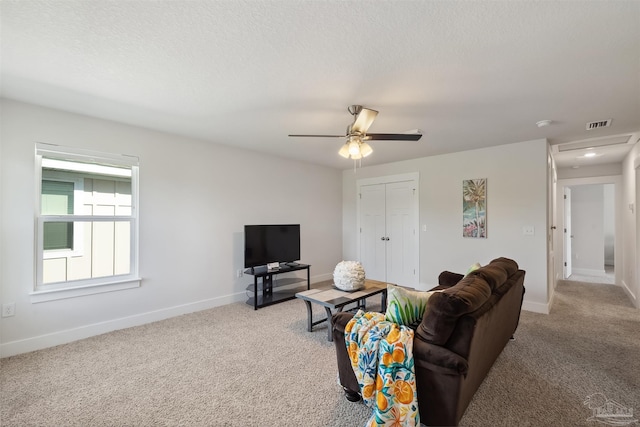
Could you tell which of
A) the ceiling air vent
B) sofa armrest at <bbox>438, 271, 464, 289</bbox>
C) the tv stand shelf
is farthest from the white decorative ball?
the ceiling air vent

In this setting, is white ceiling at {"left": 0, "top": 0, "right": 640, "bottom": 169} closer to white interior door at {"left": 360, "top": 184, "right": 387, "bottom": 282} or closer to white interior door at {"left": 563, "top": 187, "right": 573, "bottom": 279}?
white interior door at {"left": 360, "top": 184, "right": 387, "bottom": 282}

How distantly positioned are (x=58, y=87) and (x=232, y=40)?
5.82 feet

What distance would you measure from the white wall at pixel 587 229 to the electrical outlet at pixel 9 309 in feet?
31.4

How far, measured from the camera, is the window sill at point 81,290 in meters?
2.77

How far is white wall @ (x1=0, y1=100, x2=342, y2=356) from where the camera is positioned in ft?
8.73

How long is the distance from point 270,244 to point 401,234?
2467mm

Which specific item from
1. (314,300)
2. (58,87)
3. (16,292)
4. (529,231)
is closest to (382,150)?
(529,231)

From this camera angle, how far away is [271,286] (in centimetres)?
432

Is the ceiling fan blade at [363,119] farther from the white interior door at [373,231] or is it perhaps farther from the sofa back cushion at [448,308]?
the white interior door at [373,231]

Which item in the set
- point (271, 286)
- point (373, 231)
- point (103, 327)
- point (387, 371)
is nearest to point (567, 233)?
point (373, 231)

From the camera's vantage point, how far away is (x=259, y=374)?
2.32 m

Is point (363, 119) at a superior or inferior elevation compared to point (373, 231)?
superior

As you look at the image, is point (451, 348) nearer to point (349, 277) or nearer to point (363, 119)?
point (349, 277)

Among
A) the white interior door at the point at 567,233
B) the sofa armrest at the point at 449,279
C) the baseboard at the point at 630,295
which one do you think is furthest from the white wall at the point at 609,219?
the sofa armrest at the point at 449,279
